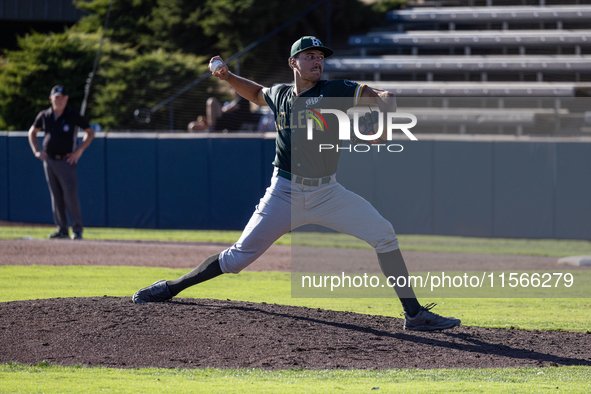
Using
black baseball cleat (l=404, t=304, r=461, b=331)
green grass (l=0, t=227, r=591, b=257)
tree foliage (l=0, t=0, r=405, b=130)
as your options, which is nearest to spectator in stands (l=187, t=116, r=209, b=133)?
tree foliage (l=0, t=0, r=405, b=130)

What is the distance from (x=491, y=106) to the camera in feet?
52.4

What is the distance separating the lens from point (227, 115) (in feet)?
50.2

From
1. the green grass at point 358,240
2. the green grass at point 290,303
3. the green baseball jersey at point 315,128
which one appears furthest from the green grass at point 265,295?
the green grass at point 358,240

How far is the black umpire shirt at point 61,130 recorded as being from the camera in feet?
33.8

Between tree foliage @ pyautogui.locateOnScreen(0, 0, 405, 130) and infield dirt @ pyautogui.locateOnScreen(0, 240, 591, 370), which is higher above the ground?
tree foliage @ pyautogui.locateOnScreen(0, 0, 405, 130)

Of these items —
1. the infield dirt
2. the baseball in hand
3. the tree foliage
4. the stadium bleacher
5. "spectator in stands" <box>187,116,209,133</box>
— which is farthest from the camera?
the tree foliage

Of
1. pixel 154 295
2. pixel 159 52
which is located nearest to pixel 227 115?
pixel 159 52

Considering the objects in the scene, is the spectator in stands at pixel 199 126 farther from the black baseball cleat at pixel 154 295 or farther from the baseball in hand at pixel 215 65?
the baseball in hand at pixel 215 65

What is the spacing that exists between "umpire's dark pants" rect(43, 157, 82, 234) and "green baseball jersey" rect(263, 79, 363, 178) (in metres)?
6.46

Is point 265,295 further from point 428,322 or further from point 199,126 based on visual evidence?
point 199,126

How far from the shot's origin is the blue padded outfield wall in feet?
38.7

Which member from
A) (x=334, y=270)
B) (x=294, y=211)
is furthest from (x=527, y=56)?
(x=294, y=211)

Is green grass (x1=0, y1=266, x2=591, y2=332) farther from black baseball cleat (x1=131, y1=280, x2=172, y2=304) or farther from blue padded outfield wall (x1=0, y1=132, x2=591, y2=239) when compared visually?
blue padded outfield wall (x1=0, y1=132, x2=591, y2=239)

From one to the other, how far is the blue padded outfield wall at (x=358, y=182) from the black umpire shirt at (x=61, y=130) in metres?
2.61
